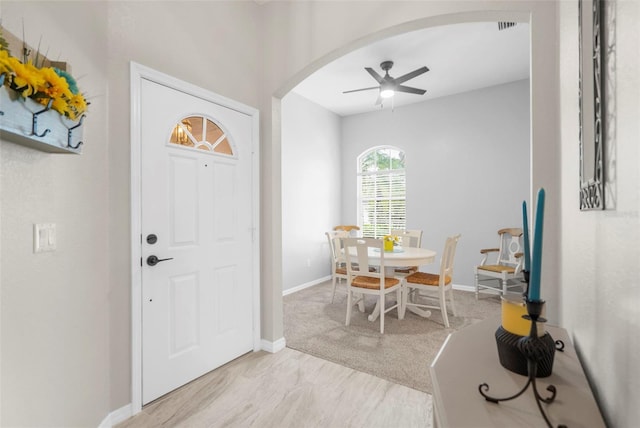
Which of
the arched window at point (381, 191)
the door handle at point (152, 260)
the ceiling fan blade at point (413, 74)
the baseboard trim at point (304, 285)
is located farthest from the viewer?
the arched window at point (381, 191)

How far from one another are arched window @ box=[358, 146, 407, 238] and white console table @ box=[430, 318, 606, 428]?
4689 mm

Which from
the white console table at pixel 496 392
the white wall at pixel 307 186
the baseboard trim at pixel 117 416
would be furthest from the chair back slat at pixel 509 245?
the baseboard trim at pixel 117 416

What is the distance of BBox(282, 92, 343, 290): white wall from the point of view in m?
4.77

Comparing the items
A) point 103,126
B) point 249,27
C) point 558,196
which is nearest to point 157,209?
point 103,126

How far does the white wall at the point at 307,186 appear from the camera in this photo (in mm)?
4770

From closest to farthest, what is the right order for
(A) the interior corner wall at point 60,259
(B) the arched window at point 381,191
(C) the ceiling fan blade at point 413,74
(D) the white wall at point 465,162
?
1. (A) the interior corner wall at point 60,259
2. (C) the ceiling fan blade at point 413,74
3. (D) the white wall at point 465,162
4. (B) the arched window at point 381,191

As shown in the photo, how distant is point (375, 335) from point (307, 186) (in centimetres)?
283

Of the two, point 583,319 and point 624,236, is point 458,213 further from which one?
point 624,236

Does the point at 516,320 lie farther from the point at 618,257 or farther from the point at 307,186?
the point at 307,186

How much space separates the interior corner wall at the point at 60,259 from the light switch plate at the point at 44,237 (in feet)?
0.08

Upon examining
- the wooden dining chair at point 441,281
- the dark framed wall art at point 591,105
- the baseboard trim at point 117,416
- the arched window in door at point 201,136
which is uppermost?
the arched window in door at point 201,136

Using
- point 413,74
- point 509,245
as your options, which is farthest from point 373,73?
point 509,245

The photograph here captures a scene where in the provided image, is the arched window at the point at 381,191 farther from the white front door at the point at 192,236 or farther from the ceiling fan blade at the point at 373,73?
the white front door at the point at 192,236

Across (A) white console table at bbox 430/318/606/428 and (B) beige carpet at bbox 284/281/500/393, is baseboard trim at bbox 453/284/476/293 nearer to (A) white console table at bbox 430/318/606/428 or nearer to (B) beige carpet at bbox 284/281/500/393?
(B) beige carpet at bbox 284/281/500/393
